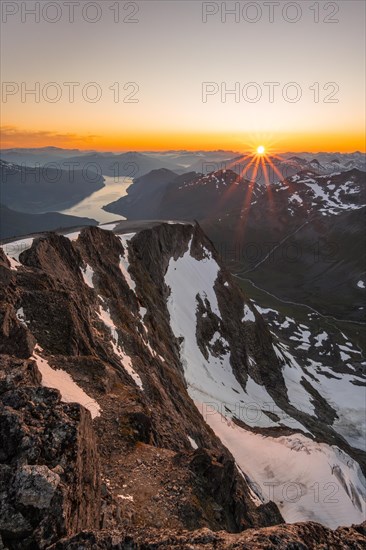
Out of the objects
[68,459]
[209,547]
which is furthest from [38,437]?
[209,547]

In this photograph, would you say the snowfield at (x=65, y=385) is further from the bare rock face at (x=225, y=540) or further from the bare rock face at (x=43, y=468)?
the bare rock face at (x=225, y=540)

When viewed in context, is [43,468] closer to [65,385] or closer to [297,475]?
[65,385]

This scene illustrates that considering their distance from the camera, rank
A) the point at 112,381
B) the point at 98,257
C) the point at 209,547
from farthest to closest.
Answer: the point at 98,257
the point at 112,381
the point at 209,547

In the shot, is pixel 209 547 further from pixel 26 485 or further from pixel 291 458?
pixel 291 458

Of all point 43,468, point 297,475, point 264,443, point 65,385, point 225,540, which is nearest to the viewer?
point 225,540

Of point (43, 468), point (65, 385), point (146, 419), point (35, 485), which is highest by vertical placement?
point (43, 468)

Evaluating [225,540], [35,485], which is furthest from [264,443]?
[35,485]
